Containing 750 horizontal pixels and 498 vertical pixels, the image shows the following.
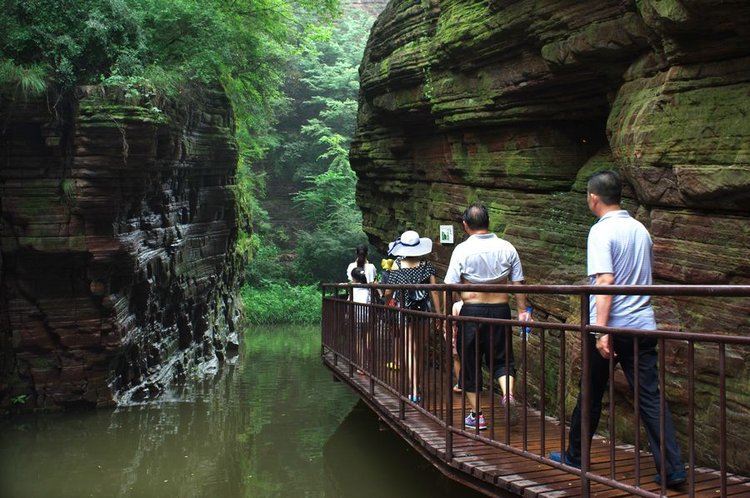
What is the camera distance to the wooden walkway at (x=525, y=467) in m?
4.12

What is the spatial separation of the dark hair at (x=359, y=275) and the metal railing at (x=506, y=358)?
0.37 metres

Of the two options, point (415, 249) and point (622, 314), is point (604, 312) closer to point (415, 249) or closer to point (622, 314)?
point (622, 314)

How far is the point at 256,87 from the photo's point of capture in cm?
1903

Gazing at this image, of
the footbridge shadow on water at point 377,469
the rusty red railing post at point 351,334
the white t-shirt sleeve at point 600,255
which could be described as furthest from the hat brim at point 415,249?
the white t-shirt sleeve at point 600,255

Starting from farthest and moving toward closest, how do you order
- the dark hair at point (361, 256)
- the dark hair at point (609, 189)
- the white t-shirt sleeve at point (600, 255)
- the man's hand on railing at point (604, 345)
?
1. the dark hair at point (361, 256)
2. the dark hair at point (609, 189)
3. the white t-shirt sleeve at point (600, 255)
4. the man's hand on railing at point (604, 345)

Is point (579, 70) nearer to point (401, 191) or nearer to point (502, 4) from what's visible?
point (502, 4)

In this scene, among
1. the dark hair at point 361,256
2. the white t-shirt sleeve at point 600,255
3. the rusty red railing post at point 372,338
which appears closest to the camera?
the white t-shirt sleeve at point 600,255

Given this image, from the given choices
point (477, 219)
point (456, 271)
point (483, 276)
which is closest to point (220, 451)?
point (456, 271)

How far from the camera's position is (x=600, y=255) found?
411 cm

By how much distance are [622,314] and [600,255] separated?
1.17ft

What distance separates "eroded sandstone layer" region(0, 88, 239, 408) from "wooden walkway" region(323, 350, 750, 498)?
6.89 metres

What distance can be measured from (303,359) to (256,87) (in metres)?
7.35

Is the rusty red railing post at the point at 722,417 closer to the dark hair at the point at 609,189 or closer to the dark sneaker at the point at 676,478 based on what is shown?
the dark sneaker at the point at 676,478

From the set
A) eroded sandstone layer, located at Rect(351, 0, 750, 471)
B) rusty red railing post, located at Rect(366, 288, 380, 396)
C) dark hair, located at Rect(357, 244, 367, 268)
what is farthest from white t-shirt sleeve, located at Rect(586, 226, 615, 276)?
dark hair, located at Rect(357, 244, 367, 268)
